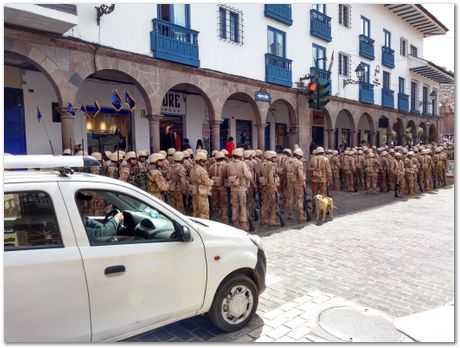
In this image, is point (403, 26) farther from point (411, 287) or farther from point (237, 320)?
point (237, 320)

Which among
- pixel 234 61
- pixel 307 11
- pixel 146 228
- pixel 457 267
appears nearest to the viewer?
pixel 146 228

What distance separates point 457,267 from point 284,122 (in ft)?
60.1

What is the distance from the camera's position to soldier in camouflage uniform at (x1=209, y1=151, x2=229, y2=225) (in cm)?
978

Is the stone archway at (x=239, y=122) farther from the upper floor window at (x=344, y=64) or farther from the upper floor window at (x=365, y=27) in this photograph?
the upper floor window at (x=365, y=27)

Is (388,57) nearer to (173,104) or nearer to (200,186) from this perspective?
(173,104)

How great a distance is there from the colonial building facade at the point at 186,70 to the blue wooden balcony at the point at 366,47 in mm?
128

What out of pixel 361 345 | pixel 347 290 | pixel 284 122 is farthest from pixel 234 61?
pixel 361 345

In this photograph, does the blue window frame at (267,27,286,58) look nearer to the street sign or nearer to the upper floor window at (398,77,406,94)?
the street sign

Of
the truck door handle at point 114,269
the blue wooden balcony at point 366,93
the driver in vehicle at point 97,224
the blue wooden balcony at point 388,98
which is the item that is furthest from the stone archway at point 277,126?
the truck door handle at point 114,269

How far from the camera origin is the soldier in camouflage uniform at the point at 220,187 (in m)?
9.78

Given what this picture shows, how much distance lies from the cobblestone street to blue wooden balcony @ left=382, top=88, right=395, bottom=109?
18046mm

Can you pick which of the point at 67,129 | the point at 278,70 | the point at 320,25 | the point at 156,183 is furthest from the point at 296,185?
the point at 320,25

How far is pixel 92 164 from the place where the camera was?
3379 mm

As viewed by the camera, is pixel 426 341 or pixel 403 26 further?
pixel 403 26
